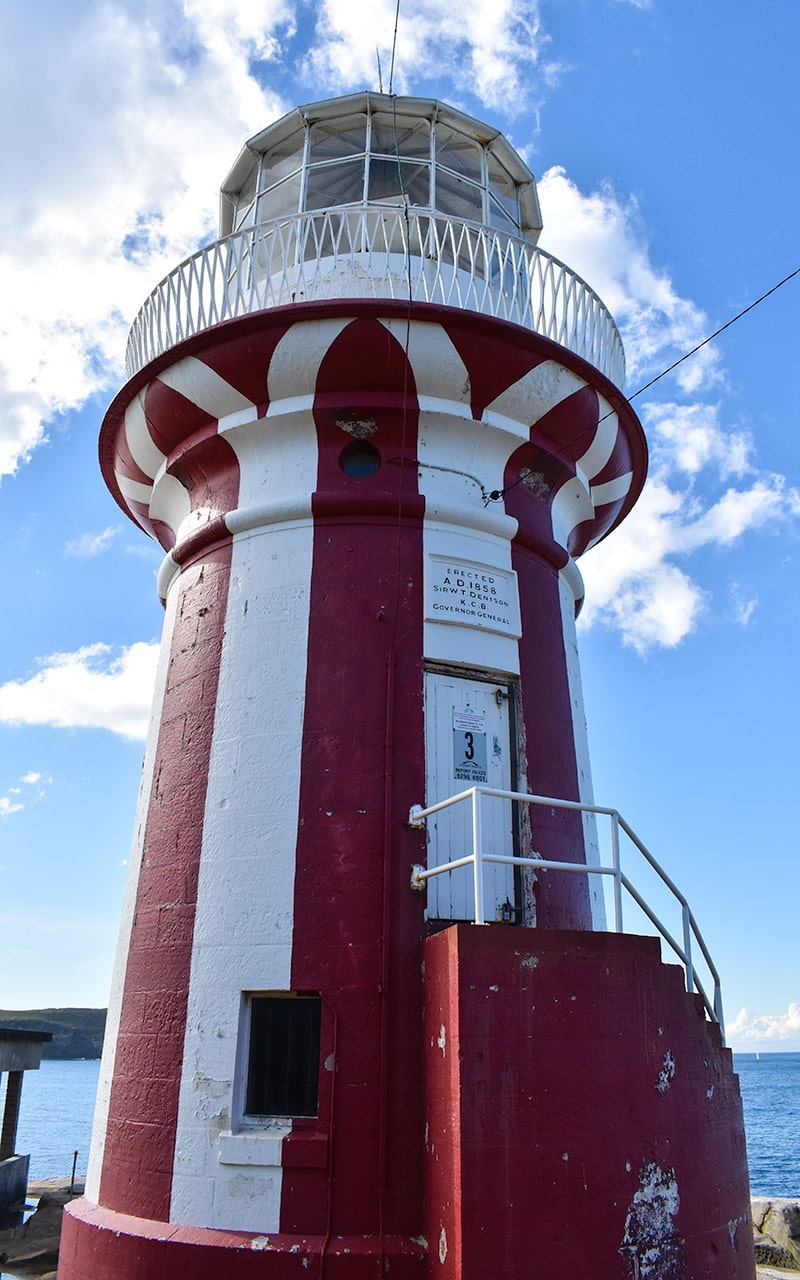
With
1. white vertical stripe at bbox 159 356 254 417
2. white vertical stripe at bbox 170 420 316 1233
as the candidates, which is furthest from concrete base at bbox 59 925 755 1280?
white vertical stripe at bbox 159 356 254 417

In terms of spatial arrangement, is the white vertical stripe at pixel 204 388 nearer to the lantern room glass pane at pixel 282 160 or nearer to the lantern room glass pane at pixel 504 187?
the lantern room glass pane at pixel 282 160

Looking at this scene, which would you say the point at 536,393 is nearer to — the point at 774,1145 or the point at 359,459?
the point at 359,459

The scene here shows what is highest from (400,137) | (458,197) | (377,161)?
(400,137)

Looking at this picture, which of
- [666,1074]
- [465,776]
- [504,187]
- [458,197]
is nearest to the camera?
[666,1074]

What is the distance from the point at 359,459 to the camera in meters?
8.36

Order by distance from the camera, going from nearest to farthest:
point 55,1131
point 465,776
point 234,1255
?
1. point 234,1255
2. point 465,776
3. point 55,1131

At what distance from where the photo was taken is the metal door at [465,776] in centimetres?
717

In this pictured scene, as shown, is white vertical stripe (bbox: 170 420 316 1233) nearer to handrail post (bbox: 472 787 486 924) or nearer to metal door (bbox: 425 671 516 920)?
metal door (bbox: 425 671 516 920)

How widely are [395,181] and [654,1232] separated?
907cm

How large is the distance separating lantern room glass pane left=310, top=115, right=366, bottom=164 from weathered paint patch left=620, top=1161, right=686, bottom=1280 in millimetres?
8874

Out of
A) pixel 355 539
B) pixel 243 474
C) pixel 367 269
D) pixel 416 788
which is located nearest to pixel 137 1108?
pixel 416 788

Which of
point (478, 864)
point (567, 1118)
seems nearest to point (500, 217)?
point (478, 864)

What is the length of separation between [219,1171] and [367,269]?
7075 millimetres

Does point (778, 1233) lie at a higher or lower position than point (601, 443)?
lower
